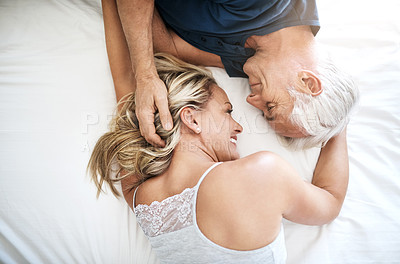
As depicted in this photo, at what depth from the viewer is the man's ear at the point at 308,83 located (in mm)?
1198

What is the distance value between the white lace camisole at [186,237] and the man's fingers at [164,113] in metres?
0.25

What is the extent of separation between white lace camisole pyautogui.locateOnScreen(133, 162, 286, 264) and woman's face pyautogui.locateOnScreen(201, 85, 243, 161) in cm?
20

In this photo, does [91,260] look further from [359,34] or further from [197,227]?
[359,34]

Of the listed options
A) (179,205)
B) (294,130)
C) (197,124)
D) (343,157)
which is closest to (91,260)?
(179,205)

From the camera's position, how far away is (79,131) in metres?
1.37

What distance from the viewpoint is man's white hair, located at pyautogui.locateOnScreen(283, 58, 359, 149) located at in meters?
1.20

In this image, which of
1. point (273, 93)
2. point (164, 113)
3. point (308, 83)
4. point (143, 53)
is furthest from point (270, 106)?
point (143, 53)

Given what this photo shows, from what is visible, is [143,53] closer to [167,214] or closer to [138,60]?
[138,60]

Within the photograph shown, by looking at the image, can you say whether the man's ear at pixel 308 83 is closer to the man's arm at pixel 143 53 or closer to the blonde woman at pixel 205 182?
the blonde woman at pixel 205 182

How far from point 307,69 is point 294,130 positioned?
27 centimetres

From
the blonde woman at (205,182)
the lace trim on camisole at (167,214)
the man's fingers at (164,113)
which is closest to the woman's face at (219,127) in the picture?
the blonde woman at (205,182)

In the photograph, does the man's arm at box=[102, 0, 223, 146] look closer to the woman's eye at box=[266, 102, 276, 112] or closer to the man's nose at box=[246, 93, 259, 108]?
the man's nose at box=[246, 93, 259, 108]

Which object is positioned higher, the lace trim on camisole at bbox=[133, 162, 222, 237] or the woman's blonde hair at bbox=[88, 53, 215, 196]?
the woman's blonde hair at bbox=[88, 53, 215, 196]

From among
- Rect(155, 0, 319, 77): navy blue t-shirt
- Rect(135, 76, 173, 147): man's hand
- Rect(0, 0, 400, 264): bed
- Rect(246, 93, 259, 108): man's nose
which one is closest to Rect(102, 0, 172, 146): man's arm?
Rect(135, 76, 173, 147): man's hand
